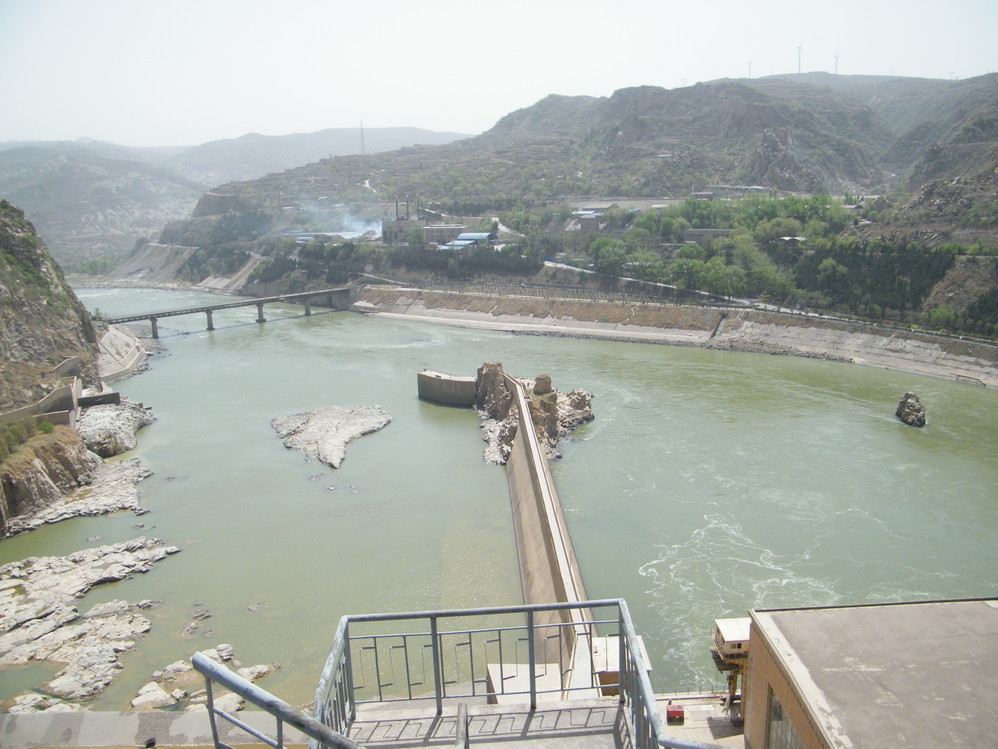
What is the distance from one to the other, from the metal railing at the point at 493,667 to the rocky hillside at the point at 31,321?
16.5 meters

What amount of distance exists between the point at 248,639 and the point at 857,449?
1589 cm

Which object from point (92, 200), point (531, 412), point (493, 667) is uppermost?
point (92, 200)

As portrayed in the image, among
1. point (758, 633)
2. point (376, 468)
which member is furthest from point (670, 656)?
point (376, 468)

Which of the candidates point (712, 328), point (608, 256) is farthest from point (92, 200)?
point (712, 328)

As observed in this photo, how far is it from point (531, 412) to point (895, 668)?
15.3 m

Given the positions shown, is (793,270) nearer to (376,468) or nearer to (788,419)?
(788,419)

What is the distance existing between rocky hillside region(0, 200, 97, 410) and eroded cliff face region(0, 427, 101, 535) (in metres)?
3.70

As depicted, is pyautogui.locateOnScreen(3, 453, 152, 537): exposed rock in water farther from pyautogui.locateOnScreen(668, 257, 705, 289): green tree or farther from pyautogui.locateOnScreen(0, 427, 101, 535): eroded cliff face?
pyautogui.locateOnScreen(668, 257, 705, 289): green tree

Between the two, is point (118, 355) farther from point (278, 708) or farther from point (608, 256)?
point (278, 708)

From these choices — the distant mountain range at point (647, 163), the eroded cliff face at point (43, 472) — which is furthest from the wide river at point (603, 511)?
the distant mountain range at point (647, 163)

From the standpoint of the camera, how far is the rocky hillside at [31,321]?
77.8ft

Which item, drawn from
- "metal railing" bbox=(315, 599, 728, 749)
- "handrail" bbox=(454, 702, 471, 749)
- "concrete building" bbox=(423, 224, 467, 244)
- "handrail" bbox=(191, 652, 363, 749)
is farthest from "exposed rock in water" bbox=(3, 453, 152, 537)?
"concrete building" bbox=(423, 224, 467, 244)

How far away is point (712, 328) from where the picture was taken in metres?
36.2

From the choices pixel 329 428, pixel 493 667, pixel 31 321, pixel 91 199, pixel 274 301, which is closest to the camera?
pixel 493 667
